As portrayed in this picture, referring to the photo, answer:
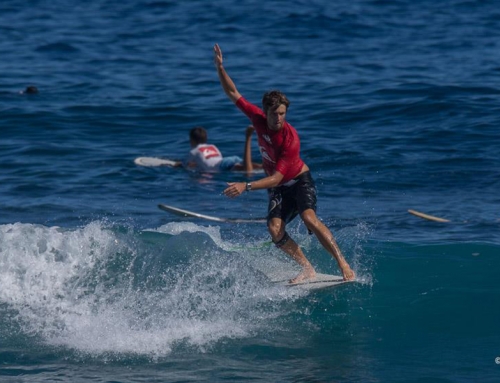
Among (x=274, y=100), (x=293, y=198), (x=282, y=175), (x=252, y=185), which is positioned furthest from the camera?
(x=293, y=198)

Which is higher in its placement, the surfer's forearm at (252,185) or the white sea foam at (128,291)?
the surfer's forearm at (252,185)

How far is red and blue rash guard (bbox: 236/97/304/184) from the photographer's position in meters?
9.47

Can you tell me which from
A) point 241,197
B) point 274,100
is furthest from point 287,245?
point 241,197

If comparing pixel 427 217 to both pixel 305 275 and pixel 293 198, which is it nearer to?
pixel 305 275

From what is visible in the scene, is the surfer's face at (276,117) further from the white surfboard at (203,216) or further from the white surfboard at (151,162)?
the white surfboard at (151,162)

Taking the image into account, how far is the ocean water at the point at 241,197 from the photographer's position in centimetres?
895

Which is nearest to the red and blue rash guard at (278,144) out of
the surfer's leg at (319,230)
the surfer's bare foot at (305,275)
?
the surfer's leg at (319,230)

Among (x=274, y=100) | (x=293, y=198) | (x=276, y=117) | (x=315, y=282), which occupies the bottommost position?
(x=315, y=282)

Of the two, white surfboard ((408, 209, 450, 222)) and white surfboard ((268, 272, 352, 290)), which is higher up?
white surfboard ((268, 272, 352, 290))

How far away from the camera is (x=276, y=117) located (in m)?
9.30

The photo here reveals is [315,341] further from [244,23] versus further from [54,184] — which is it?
[244,23]

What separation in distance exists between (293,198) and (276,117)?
3.29 feet

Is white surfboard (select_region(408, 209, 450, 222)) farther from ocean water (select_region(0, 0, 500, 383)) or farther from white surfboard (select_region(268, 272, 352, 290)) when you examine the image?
white surfboard (select_region(268, 272, 352, 290))

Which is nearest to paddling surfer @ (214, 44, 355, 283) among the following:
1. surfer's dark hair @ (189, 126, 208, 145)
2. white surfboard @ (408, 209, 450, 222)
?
white surfboard @ (408, 209, 450, 222)
